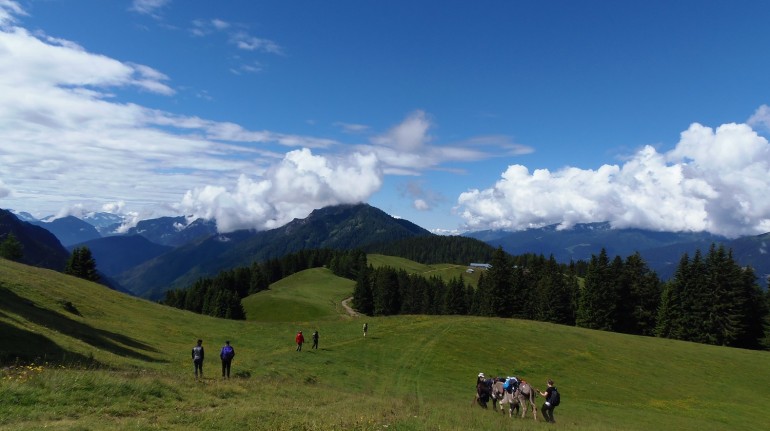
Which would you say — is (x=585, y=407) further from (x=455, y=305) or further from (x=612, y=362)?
(x=455, y=305)

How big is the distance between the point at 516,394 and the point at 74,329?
3442 centimetres

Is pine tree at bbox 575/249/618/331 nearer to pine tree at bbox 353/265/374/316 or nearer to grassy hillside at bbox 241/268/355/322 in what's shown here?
pine tree at bbox 353/265/374/316

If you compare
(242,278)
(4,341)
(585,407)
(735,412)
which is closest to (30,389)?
A: (4,341)

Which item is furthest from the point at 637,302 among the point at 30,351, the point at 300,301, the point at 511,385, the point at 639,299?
the point at 30,351

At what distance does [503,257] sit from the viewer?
98.7 m

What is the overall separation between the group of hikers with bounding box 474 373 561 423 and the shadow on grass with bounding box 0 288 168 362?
24.9m

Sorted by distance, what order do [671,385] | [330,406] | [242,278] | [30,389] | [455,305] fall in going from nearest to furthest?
1. [30,389]
2. [330,406]
3. [671,385]
4. [455,305]
5. [242,278]

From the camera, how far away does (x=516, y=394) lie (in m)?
26.7

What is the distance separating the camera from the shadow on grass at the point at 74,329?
106 ft

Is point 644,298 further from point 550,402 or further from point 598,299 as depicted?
point 550,402

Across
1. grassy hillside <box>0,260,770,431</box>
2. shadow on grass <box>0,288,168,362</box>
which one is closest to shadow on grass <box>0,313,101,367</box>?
grassy hillside <box>0,260,770,431</box>

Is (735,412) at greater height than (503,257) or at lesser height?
lesser

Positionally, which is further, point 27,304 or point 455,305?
point 455,305

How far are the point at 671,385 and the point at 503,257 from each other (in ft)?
181
